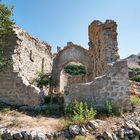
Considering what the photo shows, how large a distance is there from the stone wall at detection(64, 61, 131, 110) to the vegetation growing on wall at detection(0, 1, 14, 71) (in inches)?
145

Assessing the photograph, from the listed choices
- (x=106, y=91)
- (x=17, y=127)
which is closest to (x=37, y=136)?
(x=17, y=127)

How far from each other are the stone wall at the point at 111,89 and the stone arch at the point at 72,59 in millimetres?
7102

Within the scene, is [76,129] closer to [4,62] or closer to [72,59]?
[4,62]

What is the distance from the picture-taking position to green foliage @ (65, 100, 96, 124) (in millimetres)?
9211

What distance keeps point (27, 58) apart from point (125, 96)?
6.32m

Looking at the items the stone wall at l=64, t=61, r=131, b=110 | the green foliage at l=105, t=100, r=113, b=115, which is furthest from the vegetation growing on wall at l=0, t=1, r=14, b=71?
the green foliage at l=105, t=100, r=113, b=115

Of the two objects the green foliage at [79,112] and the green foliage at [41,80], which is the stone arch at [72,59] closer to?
the green foliage at [41,80]

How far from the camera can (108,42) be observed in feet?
44.9

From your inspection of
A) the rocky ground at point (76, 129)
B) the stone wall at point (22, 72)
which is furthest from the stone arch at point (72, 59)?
the rocky ground at point (76, 129)

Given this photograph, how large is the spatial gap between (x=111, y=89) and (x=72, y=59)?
788 centimetres

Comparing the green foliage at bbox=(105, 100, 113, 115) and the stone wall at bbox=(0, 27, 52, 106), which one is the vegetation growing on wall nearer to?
the stone wall at bbox=(0, 27, 52, 106)

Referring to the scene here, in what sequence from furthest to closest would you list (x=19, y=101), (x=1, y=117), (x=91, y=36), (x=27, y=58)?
(x=91, y=36), (x=27, y=58), (x=19, y=101), (x=1, y=117)

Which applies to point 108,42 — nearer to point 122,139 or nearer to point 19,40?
point 19,40

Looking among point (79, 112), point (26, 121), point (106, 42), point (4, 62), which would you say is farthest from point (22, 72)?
point (79, 112)
